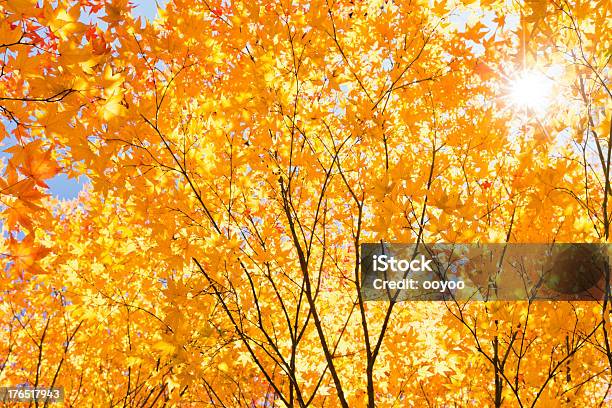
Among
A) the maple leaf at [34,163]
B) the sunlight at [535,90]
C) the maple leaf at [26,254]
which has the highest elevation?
the sunlight at [535,90]

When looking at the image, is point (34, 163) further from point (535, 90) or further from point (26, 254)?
point (535, 90)

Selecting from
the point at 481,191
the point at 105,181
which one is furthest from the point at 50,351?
the point at 481,191

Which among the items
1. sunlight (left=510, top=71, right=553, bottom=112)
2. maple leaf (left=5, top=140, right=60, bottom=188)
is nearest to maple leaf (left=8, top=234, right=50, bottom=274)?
maple leaf (left=5, top=140, right=60, bottom=188)

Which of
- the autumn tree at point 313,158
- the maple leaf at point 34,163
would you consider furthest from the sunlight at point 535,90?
the maple leaf at point 34,163

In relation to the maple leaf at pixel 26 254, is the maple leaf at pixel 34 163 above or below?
above

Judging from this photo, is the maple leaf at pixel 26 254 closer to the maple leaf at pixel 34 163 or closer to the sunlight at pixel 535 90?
the maple leaf at pixel 34 163

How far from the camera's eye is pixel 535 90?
214 centimetres

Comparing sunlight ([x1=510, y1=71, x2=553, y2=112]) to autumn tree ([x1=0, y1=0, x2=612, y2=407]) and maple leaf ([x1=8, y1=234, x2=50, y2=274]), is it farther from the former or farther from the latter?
maple leaf ([x1=8, y1=234, x2=50, y2=274])

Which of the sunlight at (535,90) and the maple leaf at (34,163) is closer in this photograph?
the maple leaf at (34,163)

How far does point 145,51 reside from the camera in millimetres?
2371

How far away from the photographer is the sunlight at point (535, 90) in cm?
209

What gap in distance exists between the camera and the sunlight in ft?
6.86

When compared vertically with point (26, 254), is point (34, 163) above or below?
above

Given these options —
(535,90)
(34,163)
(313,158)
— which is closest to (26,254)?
(34,163)
